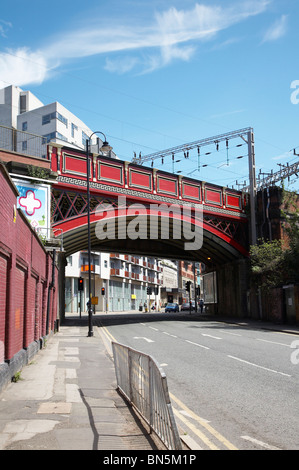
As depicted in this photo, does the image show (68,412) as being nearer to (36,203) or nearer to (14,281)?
(14,281)

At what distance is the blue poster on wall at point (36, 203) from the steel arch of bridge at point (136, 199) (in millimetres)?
3330

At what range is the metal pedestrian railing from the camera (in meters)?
5.39

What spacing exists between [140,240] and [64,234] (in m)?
18.7

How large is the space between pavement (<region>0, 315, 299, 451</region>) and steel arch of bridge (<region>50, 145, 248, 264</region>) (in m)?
19.1

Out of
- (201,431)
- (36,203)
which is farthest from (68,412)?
(36,203)

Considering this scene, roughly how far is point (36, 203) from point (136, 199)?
429 inches

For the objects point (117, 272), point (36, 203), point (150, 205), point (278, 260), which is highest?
point (150, 205)

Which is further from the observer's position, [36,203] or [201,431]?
[36,203]

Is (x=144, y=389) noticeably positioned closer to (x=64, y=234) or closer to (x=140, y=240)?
(x=64, y=234)

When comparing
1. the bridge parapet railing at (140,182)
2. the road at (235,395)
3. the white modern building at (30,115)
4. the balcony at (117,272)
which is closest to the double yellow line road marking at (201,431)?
the road at (235,395)

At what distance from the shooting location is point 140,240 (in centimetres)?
4966

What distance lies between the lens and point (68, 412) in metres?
7.88

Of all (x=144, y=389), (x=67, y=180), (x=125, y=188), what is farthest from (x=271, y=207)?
(x=144, y=389)

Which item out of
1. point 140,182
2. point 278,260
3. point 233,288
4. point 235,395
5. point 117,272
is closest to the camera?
point 235,395
